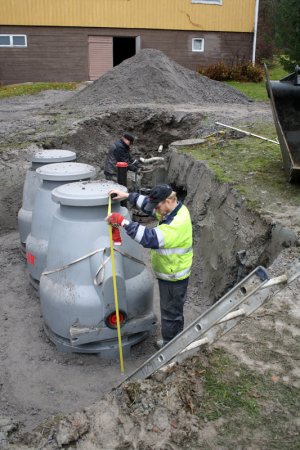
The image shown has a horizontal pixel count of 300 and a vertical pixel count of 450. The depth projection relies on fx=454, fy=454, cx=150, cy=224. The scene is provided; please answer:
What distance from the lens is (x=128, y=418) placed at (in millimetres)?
2891

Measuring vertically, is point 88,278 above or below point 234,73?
below

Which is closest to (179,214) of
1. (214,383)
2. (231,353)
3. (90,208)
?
(90,208)

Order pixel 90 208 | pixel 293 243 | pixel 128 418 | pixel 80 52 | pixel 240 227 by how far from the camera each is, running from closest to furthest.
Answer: pixel 128 418
pixel 90 208
pixel 293 243
pixel 240 227
pixel 80 52

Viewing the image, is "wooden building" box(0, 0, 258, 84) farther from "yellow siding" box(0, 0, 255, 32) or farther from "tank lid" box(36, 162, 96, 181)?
"tank lid" box(36, 162, 96, 181)

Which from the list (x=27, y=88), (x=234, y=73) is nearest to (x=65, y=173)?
(x=27, y=88)

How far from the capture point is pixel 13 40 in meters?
19.9

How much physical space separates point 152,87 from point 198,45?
9141 millimetres

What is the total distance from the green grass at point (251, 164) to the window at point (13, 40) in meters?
13.5

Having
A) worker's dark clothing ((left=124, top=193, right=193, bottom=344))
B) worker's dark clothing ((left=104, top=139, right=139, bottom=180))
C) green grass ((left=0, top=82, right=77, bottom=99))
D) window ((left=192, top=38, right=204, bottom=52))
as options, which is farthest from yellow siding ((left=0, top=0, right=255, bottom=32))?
worker's dark clothing ((left=124, top=193, right=193, bottom=344))

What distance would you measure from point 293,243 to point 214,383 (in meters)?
2.28

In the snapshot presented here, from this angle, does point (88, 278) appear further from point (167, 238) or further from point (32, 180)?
point (32, 180)

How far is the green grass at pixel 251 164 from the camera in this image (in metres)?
6.20

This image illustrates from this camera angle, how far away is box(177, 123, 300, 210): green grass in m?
6.20

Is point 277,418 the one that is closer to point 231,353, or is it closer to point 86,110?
point 231,353
